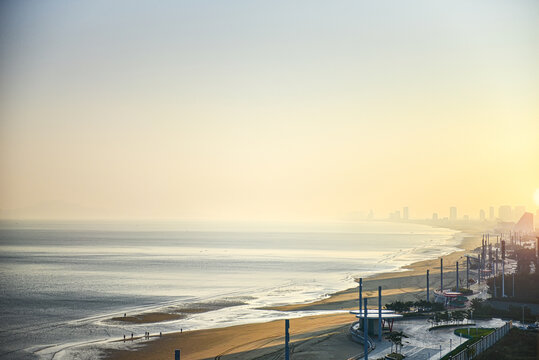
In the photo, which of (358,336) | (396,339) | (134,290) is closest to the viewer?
(396,339)

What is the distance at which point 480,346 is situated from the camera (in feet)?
111

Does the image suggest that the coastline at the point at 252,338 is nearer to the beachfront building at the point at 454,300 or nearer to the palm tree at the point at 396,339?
the palm tree at the point at 396,339

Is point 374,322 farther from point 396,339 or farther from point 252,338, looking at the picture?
point 252,338

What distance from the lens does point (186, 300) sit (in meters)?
72.8

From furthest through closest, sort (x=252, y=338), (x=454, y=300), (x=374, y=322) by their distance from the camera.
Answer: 1. (x=454, y=300)
2. (x=252, y=338)
3. (x=374, y=322)

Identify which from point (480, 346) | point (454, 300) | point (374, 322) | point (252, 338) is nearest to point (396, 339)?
point (374, 322)

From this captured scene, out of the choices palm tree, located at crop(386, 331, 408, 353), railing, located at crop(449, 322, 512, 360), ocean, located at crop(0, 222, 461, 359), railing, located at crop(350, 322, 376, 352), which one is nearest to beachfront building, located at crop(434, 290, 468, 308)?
ocean, located at crop(0, 222, 461, 359)

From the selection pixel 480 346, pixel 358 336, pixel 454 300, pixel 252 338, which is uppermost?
pixel 480 346

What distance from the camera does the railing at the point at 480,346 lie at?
31141 mm

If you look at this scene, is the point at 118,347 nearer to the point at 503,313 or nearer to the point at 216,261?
the point at 503,313

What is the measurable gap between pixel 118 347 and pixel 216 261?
88.8m

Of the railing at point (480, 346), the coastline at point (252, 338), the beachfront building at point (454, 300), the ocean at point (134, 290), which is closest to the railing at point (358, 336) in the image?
the coastline at point (252, 338)

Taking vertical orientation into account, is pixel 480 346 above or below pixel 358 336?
above

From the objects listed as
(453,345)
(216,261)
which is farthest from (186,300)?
(216,261)
